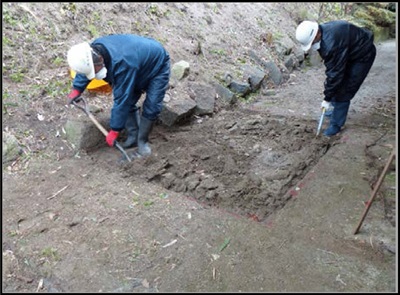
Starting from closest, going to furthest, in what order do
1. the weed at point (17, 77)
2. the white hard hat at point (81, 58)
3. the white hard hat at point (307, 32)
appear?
the white hard hat at point (81, 58)
the white hard hat at point (307, 32)
the weed at point (17, 77)

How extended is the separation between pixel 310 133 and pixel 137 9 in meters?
3.49

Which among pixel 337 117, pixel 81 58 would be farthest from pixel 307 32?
pixel 81 58

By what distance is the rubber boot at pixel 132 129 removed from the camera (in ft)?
14.6

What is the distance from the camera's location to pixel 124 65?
373 centimetres

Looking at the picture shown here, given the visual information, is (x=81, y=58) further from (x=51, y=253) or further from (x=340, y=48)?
(x=340, y=48)

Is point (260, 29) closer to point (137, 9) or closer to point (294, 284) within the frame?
point (137, 9)

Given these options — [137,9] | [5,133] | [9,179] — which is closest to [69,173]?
[9,179]

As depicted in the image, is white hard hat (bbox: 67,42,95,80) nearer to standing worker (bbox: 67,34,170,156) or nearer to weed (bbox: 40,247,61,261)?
standing worker (bbox: 67,34,170,156)

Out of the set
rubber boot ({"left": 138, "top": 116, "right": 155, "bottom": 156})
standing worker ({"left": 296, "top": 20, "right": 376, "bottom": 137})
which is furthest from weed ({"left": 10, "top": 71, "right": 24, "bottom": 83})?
standing worker ({"left": 296, "top": 20, "right": 376, "bottom": 137})

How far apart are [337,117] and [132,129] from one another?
8.37 feet

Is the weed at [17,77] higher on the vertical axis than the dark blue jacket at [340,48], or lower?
lower

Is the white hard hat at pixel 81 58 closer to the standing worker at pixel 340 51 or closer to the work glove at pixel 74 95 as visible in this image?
the work glove at pixel 74 95

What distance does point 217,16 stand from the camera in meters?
7.58

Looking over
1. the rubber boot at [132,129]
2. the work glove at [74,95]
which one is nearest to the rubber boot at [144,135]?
the rubber boot at [132,129]
